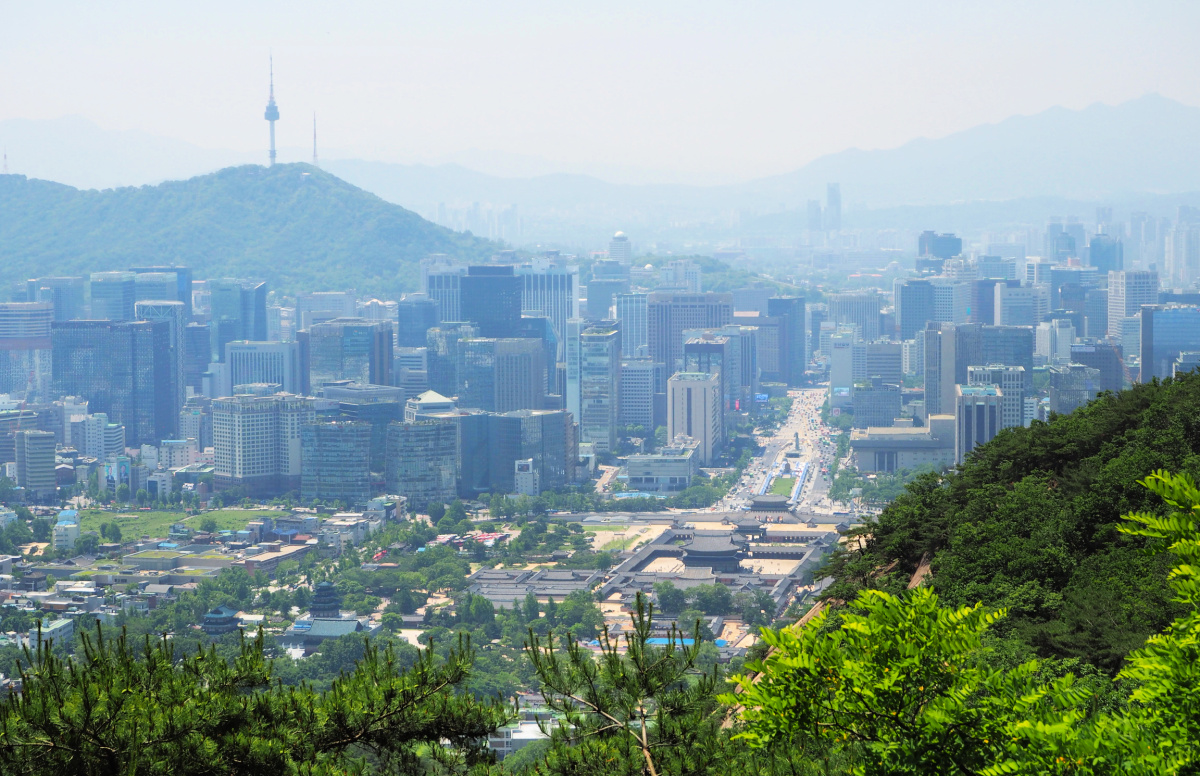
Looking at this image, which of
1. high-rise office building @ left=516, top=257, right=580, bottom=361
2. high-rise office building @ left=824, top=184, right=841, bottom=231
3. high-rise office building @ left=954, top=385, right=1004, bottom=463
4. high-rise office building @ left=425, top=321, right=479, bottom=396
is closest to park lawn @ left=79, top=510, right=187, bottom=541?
high-rise office building @ left=425, top=321, right=479, bottom=396

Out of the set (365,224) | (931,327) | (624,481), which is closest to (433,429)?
(624,481)

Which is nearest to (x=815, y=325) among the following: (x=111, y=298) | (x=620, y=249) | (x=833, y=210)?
(x=620, y=249)

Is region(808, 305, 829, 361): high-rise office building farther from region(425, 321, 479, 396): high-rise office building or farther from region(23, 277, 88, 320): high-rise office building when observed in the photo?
region(23, 277, 88, 320): high-rise office building

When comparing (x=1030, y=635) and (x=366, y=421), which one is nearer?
(x=1030, y=635)

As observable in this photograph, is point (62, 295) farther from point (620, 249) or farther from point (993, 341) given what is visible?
point (993, 341)

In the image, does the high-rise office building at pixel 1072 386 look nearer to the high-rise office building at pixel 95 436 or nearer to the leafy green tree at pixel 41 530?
the leafy green tree at pixel 41 530

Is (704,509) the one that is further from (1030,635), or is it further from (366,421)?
(1030,635)
